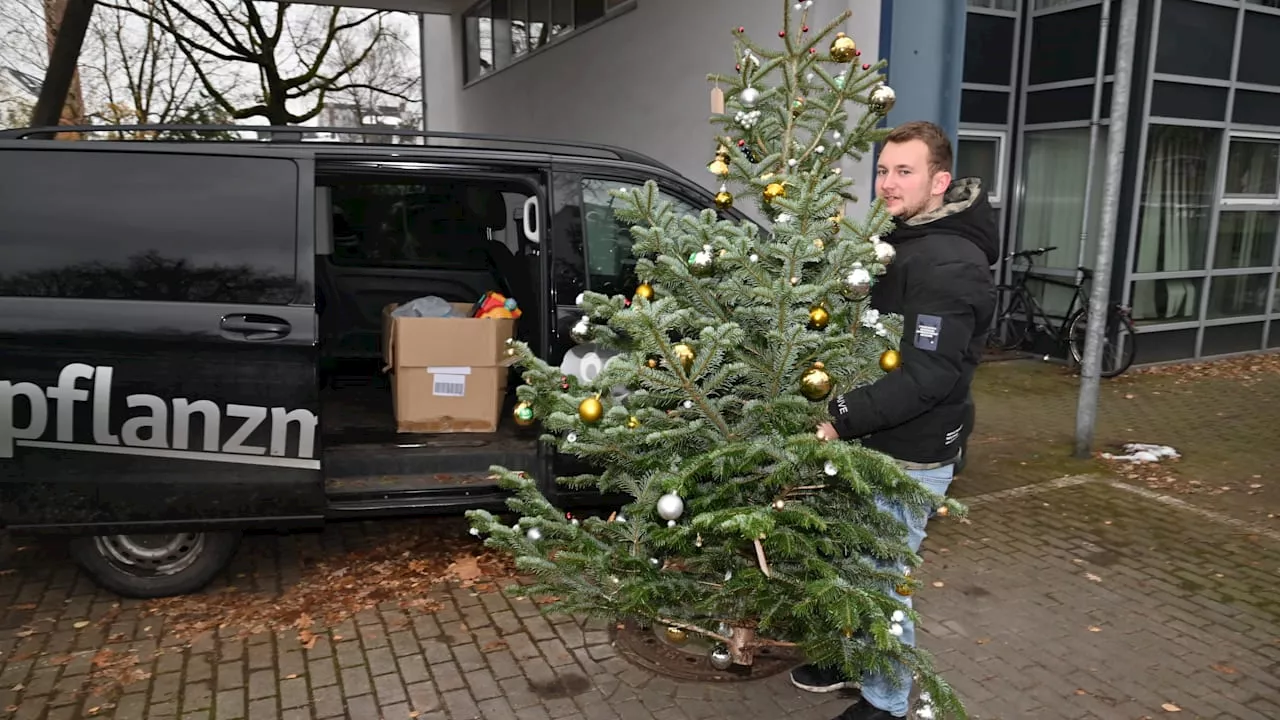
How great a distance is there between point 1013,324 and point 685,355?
884cm

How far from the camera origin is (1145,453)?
6.39 m

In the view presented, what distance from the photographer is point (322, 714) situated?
10.2 ft

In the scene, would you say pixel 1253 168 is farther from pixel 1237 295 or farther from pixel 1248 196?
pixel 1237 295

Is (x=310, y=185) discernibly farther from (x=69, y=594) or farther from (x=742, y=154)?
(x=69, y=594)

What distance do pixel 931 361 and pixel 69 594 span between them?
3.91 meters

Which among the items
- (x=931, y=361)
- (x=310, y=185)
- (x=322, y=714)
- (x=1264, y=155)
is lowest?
(x=322, y=714)

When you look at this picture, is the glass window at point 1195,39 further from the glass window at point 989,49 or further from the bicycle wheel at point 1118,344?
the bicycle wheel at point 1118,344

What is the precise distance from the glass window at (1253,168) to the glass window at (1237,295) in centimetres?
99

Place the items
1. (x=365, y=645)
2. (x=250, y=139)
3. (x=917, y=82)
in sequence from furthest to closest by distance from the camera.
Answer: (x=917, y=82)
(x=250, y=139)
(x=365, y=645)

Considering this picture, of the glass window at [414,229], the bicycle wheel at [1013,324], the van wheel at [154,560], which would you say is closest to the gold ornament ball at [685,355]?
the van wheel at [154,560]

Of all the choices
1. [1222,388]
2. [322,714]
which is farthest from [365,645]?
[1222,388]

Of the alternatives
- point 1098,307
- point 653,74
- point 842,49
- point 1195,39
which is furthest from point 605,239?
point 1195,39

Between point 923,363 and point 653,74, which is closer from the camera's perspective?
point 923,363

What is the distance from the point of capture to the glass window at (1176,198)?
9289 millimetres
